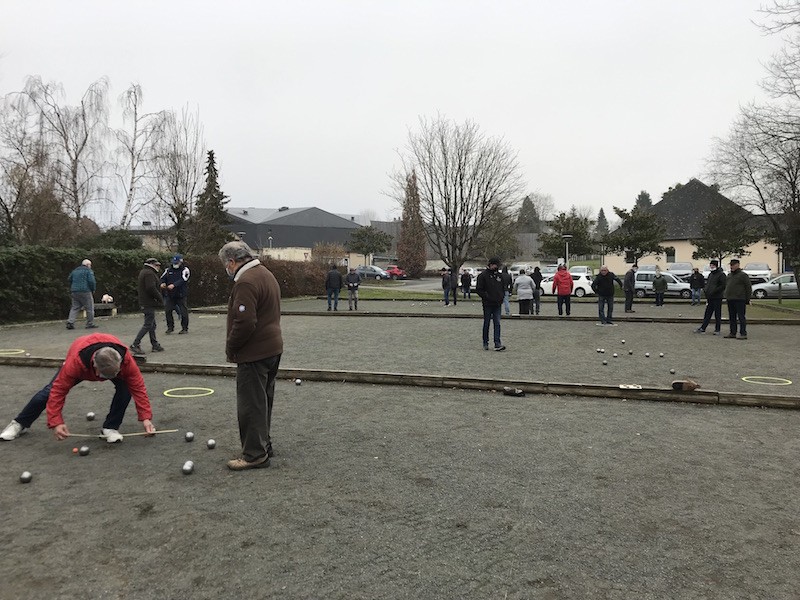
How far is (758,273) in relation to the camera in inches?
1406

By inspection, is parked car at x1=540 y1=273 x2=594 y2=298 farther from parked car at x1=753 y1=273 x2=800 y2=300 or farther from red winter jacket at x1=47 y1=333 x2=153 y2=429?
red winter jacket at x1=47 y1=333 x2=153 y2=429

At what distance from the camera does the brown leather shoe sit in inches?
189

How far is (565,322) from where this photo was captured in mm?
17391

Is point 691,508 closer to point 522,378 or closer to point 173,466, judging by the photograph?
point 173,466

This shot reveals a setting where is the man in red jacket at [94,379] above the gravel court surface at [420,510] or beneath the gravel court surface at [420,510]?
above

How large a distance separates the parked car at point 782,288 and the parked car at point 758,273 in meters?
3.11

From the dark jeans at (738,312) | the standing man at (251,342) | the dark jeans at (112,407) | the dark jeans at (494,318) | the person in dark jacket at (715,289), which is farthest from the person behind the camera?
the person in dark jacket at (715,289)

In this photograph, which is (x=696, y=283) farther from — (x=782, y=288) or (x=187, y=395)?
(x=187, y=395)

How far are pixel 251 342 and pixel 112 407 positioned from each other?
1.87 metres

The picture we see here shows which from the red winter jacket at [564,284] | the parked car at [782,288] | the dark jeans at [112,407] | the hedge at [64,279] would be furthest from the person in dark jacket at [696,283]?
the dark jeans at [112,407]

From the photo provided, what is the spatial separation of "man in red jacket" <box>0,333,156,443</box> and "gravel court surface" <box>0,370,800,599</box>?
239 millimetres

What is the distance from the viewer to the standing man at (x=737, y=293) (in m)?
13.1

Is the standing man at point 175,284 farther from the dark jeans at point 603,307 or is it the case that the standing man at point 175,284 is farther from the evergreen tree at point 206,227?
the evergreen tree at point 206,227

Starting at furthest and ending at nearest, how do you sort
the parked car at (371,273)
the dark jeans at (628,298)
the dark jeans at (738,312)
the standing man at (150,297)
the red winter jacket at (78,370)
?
the parked car at (371,273) → the dark jeans at (628,298) → the dark jeans at (738,312) → the standing man at (150,297) → the red winter jacket at (78,370)
